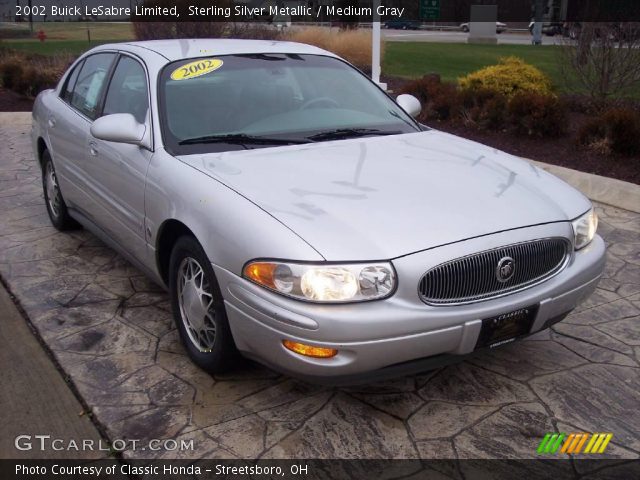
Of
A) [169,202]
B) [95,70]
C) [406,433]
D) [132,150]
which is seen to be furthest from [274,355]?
[95,70]

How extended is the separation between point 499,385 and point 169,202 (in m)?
1.94

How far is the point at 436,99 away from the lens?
9719mm

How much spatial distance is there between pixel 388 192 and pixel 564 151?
5350mm

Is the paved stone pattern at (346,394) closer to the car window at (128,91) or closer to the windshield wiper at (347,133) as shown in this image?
the car window at (128,91)

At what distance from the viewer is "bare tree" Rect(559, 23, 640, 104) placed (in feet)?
29.4

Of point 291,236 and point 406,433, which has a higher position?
point 291,236

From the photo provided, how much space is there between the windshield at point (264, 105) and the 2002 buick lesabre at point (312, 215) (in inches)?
0.5

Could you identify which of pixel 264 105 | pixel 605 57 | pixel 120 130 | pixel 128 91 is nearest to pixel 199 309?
pixel 120 130

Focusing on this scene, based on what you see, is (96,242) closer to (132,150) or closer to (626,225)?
(132,150)

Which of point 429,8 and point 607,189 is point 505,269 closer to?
point 607,189

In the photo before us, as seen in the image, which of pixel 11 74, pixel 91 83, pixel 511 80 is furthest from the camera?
pixel 11 74

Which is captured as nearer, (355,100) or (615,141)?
(355,100)

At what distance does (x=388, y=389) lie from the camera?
3.33 meters

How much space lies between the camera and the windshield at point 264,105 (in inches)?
147
